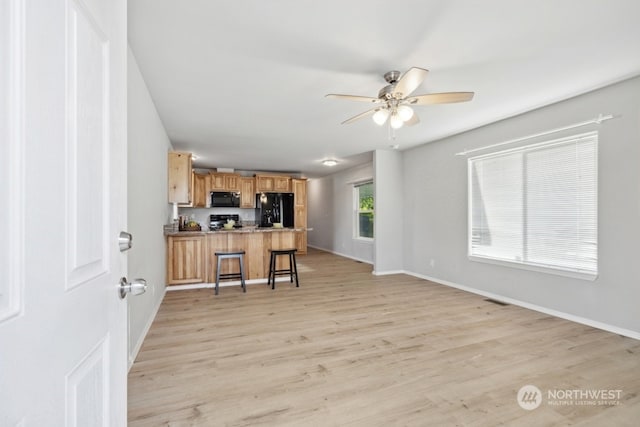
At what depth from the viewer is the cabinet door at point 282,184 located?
8.32 m

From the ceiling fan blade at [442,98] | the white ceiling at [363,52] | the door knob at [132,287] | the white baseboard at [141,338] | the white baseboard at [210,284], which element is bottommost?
the white baseboard at [210,284]

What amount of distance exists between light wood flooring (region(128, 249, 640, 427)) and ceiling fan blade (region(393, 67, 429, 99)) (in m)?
2.22

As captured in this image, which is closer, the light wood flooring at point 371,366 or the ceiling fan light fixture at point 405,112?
the light wood flooring at point 371,366

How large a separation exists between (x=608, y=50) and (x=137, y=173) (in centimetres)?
400

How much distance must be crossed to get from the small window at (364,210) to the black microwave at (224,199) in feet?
10.5

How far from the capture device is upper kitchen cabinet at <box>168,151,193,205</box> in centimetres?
458

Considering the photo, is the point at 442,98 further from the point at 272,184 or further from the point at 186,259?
the point at 272,184

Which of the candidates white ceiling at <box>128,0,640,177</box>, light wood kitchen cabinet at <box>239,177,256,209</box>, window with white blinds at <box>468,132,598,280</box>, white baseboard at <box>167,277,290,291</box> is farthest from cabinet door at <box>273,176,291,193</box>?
window with white blinds at <box>468,132,598,280</box>

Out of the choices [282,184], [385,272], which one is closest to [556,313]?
[385,272]

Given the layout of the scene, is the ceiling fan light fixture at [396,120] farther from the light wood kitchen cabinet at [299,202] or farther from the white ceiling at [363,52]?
the light wood kitchen cabinet at [299,202]

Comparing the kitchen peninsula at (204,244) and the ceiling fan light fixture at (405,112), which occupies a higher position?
the ceiling fan light fixture at (405,112)

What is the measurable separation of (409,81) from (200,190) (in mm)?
6486
